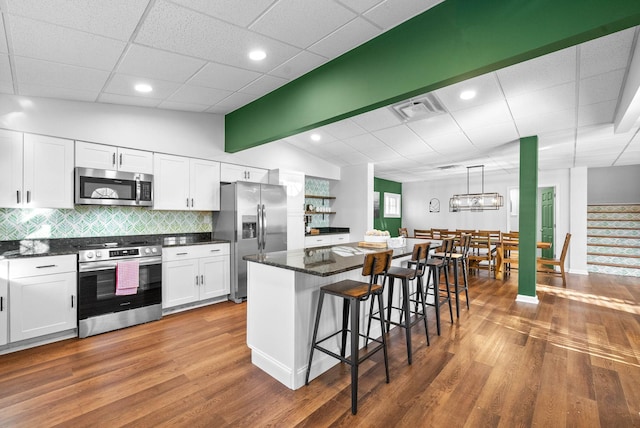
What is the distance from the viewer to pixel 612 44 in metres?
2.34

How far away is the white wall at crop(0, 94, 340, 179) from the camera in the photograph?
10.3ft

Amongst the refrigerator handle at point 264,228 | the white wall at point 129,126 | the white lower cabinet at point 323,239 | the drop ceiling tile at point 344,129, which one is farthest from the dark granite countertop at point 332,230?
the drop ceiling tile at point 344,129

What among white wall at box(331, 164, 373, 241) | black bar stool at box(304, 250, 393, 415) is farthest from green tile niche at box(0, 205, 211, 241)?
white wall at box(331, 164, 373, 241)

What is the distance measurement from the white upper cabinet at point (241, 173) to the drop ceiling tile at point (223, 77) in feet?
5.14

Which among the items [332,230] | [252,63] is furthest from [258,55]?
[332,230]

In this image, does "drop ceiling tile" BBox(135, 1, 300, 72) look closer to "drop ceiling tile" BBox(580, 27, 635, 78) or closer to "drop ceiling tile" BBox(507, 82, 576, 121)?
"drop ceiling tile" BBox(580, 27, 635, 78)

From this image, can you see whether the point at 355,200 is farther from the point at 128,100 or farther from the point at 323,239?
the point at 128,100

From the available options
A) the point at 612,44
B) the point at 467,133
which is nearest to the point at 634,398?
the point at 612,44

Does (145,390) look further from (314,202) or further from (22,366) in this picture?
(314,202)

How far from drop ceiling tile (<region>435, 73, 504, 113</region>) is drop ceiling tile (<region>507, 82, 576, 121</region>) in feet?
0.80

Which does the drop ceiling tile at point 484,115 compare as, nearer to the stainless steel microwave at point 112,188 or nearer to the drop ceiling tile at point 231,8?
the drop ceiling tile at point 231,8

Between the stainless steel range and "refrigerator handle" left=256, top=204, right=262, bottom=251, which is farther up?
"refrigerator handle" left=256, top=204, right=262, bottom=251

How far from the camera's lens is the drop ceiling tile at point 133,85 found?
2.95 metres

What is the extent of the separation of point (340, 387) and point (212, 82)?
123 inches
